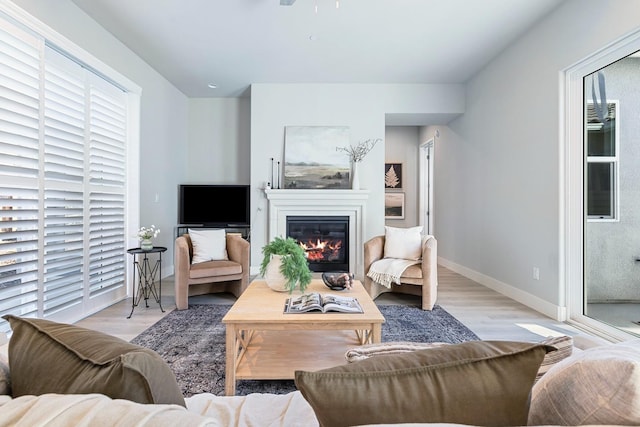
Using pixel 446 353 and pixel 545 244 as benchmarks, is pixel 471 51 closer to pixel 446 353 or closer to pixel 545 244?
pixel 545 244

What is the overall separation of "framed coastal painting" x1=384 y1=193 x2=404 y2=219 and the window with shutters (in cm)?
499

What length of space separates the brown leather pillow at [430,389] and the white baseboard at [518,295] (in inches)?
125

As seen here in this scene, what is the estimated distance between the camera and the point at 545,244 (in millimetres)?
3297

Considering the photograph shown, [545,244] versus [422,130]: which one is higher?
[422,130]

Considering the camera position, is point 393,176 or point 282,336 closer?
point 282,336

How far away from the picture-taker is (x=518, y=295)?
3689 mm

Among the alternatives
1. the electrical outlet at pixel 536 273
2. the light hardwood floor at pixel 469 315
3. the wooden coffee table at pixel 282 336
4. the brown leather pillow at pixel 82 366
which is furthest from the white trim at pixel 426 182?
the brown leather pillow at pixel 82 366

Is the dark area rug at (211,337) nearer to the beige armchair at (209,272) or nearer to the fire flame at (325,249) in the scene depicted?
the beige armchair at (209,272)

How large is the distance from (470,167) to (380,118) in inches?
59.4

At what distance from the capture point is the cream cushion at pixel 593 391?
530 mm

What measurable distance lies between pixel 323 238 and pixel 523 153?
2800mm

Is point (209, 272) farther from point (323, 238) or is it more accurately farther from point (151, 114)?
point (151, 114)

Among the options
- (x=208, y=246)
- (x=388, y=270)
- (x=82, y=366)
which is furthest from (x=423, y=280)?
(x=82, y=366)

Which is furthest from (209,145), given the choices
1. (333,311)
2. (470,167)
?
→ (333,311)
